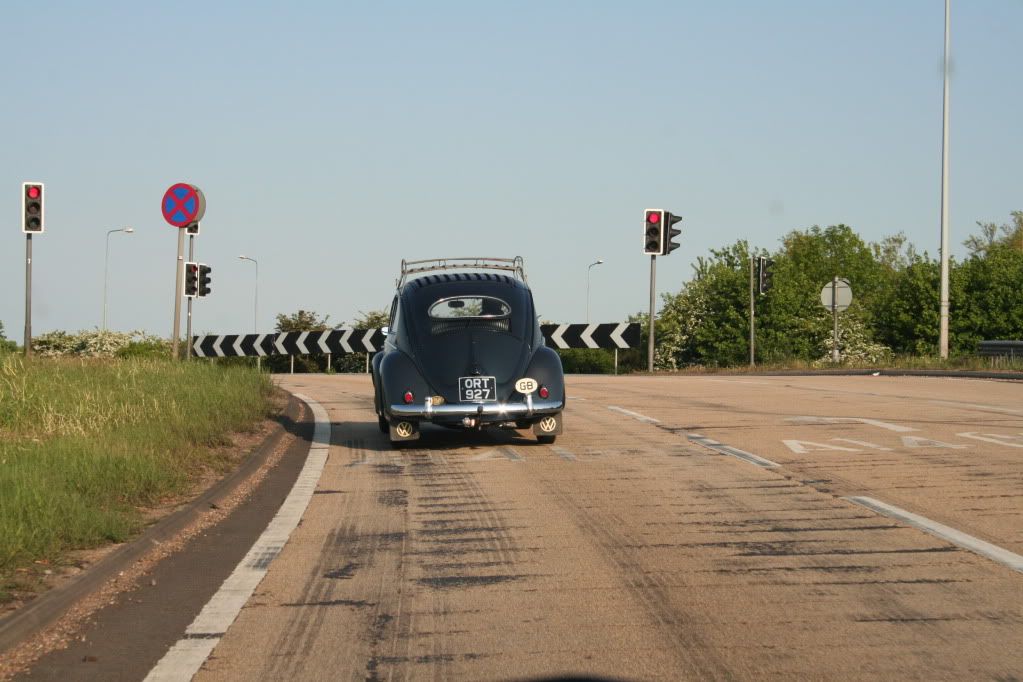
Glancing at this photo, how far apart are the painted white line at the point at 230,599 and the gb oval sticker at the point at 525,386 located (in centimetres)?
306

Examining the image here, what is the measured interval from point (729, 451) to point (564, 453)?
171cm

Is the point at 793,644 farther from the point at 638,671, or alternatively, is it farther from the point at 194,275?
the point at 194,275

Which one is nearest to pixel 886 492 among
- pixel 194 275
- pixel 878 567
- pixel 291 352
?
pixel 878 567

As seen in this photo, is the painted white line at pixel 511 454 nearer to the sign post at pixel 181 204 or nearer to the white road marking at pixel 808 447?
the white road marking at pixel 808 447

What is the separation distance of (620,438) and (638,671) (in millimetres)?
9622

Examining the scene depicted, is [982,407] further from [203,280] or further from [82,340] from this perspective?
[82,340]

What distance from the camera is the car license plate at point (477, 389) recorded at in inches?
521

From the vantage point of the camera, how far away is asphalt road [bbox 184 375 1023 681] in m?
5.18

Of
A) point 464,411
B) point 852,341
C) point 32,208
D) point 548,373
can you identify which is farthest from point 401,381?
point 852,341

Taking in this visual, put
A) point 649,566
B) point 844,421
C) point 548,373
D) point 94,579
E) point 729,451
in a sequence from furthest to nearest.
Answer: point 844,421 < point 548,373 < point 729,451 < point 649,566 < point 94,579

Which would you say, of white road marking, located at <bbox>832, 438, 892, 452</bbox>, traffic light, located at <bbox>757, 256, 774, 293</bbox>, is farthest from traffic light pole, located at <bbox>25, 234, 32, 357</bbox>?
traffic light, located at <bbox>757, 256, 774, 293</bbox>

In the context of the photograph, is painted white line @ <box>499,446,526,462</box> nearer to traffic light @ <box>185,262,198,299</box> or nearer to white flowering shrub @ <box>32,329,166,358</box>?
traffic light @ <box>185,262,198,299</box>

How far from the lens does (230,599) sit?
632cm

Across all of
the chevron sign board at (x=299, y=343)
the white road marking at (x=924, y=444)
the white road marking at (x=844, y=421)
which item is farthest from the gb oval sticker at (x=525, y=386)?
the chevron sign board at (x=299, y=343)
